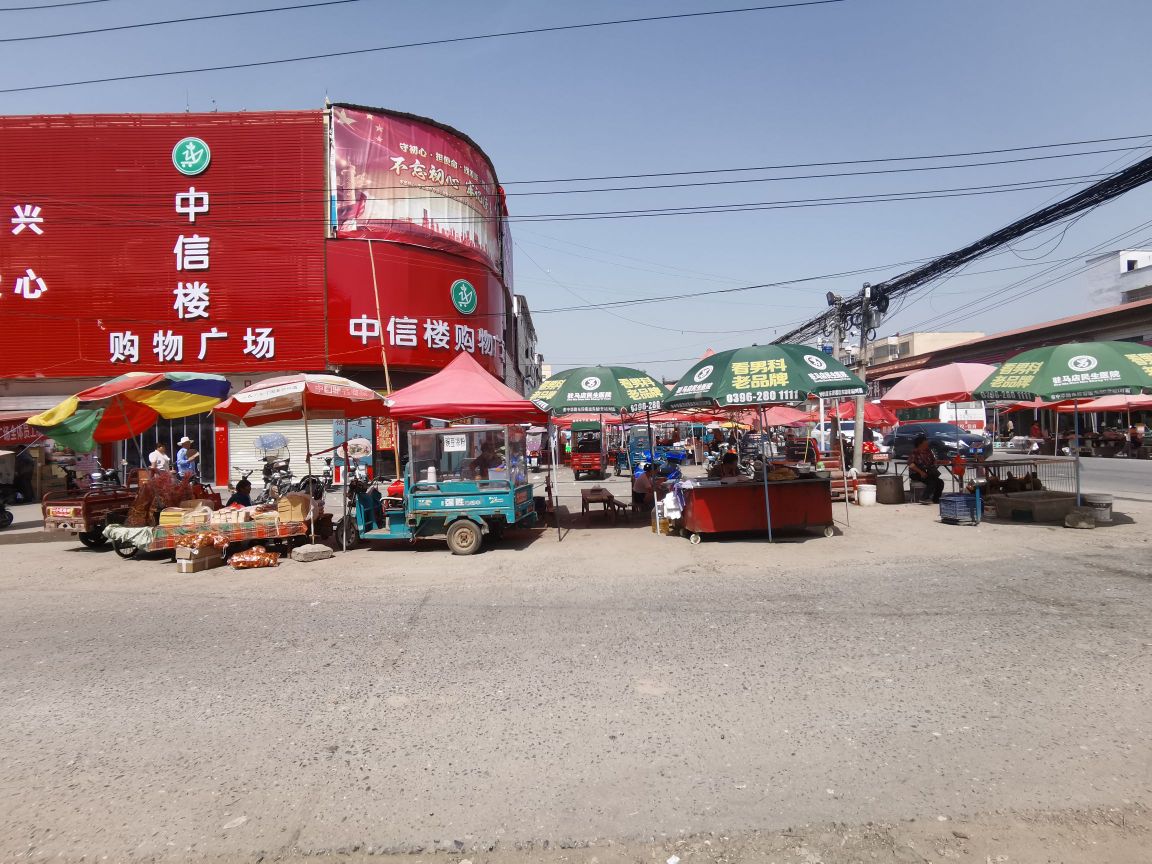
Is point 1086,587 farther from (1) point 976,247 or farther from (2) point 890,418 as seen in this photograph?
(2) point 890,418

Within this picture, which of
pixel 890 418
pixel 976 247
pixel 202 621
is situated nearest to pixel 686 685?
pixel 202 621

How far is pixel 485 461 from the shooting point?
11.1 meters

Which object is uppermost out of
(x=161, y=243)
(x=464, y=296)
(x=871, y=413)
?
(x=161, y=243)

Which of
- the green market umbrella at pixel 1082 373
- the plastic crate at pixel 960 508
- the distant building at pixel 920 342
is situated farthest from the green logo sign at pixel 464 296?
the distant building at pixel 920 342

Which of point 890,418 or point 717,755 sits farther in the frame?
point 890,418

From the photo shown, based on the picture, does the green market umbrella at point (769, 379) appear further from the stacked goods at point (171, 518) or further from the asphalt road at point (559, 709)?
the stacked goods at point (171, 518)

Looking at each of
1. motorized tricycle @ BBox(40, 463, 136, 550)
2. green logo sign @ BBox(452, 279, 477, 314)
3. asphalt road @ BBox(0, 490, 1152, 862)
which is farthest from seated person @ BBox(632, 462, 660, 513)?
green logo sign @ BBox(452, 279, 477, 314)

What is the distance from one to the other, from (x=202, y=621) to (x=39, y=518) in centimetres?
1426

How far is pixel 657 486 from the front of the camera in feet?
44.0

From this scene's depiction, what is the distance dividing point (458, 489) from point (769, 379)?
16.5ft

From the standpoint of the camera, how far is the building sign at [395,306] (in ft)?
79.7

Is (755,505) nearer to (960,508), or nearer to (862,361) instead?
(960,508)

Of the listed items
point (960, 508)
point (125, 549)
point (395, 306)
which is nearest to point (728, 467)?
point (960, 508)

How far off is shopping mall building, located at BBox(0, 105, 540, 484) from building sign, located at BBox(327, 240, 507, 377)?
0.07m
